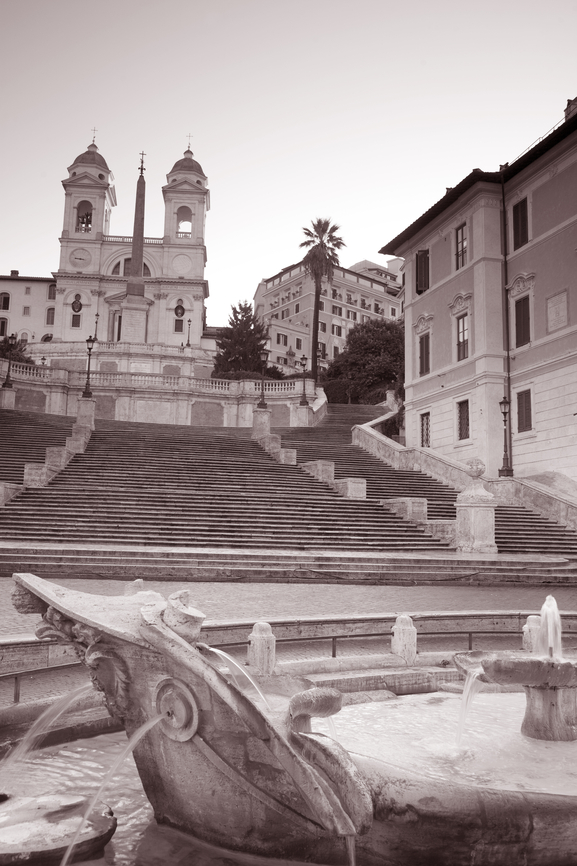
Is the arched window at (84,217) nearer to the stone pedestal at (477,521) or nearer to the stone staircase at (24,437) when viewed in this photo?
the stone staircase at (24,437)

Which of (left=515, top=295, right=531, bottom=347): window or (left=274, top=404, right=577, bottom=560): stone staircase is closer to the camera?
(left=274, top=404, right=577, bottom=560): stone staircase

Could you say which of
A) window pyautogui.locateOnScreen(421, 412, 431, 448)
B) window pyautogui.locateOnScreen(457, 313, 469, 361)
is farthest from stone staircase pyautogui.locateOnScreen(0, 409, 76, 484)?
window pyautogui.locateOnScreen(457, 313, 469, 361)

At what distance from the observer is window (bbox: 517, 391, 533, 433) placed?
28328 mm

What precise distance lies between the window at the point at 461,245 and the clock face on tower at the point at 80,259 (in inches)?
2625

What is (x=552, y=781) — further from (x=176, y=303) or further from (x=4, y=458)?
(x=176, y=303)

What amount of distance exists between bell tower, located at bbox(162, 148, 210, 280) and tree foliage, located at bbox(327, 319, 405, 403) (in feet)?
112

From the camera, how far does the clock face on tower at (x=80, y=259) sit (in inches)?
3533

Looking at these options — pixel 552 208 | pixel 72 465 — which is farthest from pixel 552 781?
pixel 552 208

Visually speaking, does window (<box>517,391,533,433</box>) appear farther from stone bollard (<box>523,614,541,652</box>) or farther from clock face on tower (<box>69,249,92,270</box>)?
clock face on tower (<box>69,249,92,270</box>)

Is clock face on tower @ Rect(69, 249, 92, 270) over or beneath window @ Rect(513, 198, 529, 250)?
over

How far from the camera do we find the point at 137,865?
379 centimetres

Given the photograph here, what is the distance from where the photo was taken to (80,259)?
8988 centimetres

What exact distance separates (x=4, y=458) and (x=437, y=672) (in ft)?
67.6

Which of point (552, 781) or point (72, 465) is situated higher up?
point (72, 465)
